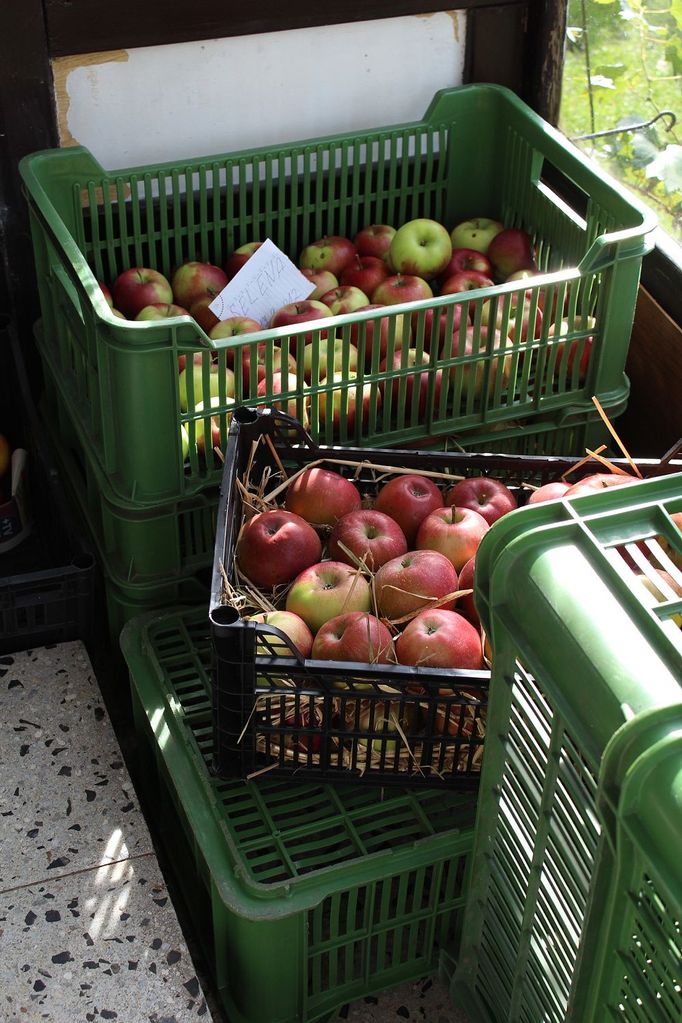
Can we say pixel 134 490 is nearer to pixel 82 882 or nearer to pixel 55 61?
pixel 82 882

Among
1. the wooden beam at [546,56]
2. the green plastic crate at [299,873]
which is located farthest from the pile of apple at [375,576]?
the wooden beam at [546,56]

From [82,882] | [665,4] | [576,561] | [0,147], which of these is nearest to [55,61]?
[0,147]

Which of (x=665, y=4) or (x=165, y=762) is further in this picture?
(x=665, y=4)

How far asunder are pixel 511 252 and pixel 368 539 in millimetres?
900

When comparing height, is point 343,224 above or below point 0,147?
below

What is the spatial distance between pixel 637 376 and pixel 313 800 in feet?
3.88

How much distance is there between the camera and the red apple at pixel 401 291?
238 cm

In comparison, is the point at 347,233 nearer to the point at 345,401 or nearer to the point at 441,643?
the point at 345,401

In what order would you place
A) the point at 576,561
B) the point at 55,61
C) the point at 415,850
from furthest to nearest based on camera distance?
1. the point at 55,61
2. the point at 415,850
3. the point at 576,561

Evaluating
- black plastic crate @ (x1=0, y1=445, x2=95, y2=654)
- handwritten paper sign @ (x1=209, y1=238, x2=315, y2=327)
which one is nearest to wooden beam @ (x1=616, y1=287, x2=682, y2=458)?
handwritten paper sign @ (x1=209, y1=238, x2=315, y2=327)

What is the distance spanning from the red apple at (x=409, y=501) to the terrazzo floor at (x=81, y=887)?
0.57m

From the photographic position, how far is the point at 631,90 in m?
2.57

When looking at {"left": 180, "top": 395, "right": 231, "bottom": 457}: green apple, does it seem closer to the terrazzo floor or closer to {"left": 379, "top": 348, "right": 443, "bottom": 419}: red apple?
{"left": 379, "top": 348, "right": 443, "bottom": 419}: red apple

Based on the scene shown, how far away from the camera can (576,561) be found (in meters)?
1.22
